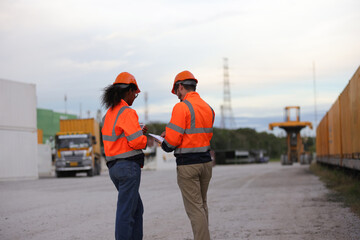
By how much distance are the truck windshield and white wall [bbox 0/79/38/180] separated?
2431 millimetres

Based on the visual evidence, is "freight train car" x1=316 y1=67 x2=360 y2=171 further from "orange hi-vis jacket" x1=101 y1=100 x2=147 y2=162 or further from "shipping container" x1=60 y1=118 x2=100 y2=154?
"shipping container" x1=60 y1=118 x2=100 y2=154

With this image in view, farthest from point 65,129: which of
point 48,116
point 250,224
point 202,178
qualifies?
point 48,116

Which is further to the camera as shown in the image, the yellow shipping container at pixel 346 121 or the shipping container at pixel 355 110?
the yellow shipping container at pixel 346 121

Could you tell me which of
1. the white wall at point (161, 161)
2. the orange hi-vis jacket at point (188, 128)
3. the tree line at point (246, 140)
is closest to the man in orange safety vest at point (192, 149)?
the orange hi-vis jacket at point (188, 128)

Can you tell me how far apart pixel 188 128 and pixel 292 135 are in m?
44.8

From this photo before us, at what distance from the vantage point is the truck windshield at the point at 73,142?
32.2 metres

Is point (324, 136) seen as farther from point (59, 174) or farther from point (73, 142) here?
point (59, 174)

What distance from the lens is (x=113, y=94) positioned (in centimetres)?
533

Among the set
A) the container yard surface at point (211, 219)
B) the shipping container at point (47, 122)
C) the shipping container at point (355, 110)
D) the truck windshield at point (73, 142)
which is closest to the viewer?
the container yard surface at point (211, 219)

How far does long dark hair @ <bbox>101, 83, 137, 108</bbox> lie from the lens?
5297 millimetres

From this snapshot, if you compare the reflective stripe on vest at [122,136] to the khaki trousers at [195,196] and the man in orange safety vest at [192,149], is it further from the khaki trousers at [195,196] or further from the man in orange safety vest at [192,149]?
→ the khaki trousers at [195,196]

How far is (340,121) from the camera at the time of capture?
1706 centimetres

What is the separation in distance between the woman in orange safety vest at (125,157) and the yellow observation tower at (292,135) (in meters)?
42.5

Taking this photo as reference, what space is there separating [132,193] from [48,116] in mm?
74731
